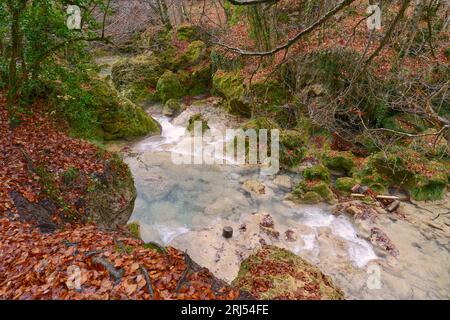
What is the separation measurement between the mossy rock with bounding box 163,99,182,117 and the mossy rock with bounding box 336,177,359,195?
9449 mm

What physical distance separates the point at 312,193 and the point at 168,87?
11.1 metres

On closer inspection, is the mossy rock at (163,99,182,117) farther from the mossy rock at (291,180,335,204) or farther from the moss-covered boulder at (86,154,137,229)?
the mossy rock at (291,180,335,204)

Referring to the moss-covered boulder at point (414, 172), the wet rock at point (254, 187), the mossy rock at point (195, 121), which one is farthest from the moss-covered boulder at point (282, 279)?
the mossy rock at point (195, 121)

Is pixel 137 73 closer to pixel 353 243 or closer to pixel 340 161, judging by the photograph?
pixel 340 161

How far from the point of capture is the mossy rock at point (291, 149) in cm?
1143

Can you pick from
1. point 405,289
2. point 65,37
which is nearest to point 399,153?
point 405,289

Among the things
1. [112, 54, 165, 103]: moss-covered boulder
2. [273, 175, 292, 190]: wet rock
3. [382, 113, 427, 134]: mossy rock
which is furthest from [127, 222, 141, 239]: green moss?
[112, 54, 165, 103]: moss-covered boulder

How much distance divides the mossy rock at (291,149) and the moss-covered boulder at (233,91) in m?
3.45

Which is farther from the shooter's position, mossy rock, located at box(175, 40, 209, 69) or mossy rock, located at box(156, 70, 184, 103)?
mossy rock, located at box(175, 40, 209, 69)

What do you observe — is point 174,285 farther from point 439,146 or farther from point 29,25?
point 439,146

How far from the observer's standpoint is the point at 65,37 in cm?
637

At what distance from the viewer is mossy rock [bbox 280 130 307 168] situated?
450 inches

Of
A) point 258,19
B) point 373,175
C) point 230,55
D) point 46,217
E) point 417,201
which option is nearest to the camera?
point 46,217

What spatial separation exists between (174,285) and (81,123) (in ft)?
20.2
